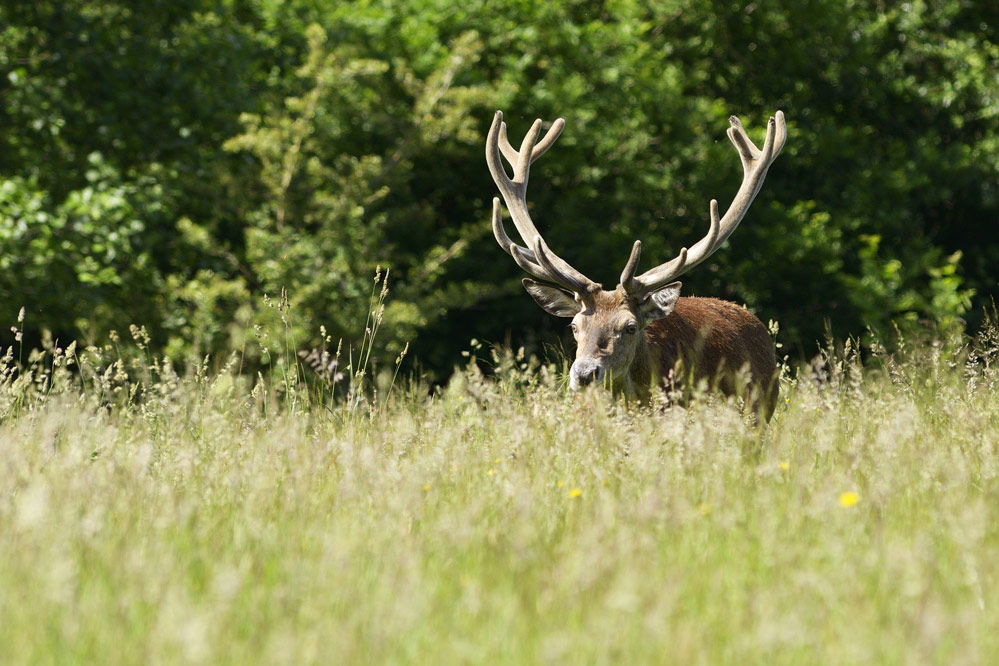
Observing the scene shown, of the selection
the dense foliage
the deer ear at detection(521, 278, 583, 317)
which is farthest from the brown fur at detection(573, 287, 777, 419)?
the dense foliage

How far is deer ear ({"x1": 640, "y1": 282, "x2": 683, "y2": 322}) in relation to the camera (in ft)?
19.7

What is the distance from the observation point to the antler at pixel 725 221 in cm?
609

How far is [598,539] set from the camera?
125 inches

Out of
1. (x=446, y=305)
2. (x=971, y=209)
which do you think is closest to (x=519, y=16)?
(x=446, y=305)

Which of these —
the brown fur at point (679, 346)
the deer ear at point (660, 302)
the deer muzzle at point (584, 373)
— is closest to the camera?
the deer muzzle at point (584, 373)

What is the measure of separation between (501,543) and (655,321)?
326cm

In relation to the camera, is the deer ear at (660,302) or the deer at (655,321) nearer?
the deer at (655,321)

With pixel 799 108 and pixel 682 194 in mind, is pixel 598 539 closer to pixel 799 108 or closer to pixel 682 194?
pixel 682 194

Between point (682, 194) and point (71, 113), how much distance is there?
291 inches

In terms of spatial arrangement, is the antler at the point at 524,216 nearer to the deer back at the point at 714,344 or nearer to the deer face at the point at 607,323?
the deer face at the point at 607,323

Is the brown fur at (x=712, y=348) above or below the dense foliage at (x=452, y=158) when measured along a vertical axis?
below

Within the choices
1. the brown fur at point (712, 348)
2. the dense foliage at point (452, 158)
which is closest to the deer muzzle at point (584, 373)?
the brown fur at point (712, 348)

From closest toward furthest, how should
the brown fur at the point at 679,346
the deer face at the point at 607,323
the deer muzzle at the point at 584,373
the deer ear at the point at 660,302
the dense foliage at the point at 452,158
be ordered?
the deer muzzle at the point at 584,373, the deer face at the point at 607,323, the brown fur at the point at 679,346, the deer ear at the point at 660,302, the dense foliage at the point at 452,158

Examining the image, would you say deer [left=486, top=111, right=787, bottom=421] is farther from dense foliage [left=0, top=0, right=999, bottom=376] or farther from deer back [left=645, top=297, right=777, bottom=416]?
dense foliage [left=0, top=0, right=999, bottom=376]
